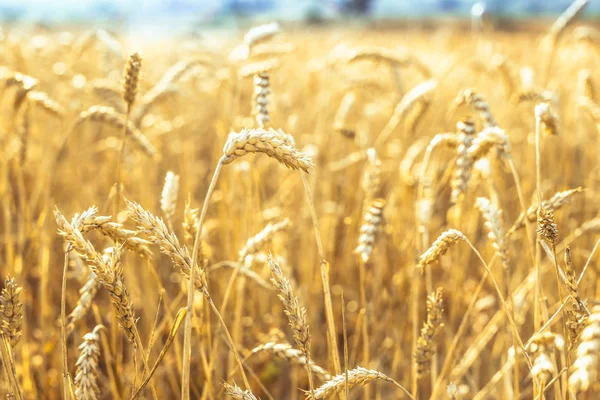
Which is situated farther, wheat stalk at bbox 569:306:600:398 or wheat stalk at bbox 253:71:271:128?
wheat stalk at bbox 253:71:271:128

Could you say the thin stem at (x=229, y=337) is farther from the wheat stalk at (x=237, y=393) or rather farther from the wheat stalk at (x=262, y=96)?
the wheat stalk at (x=262, y=96)

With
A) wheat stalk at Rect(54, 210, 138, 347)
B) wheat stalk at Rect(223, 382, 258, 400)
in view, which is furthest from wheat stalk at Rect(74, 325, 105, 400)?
wheat stalk at Rect(223, 382, 258, 400)

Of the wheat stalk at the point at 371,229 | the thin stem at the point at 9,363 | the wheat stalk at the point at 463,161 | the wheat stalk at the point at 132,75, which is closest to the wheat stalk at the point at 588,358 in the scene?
the wheat stalk at the point at 371,229

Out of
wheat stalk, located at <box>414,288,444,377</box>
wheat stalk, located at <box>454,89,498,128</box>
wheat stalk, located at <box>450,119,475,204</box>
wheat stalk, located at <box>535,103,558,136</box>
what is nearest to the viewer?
wheat stalk, located at <box>414,288,444,377</box>

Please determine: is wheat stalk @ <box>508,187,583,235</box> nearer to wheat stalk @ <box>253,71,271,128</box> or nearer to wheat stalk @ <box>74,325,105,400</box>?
wheat stalk @ <box>253,71,271,128</box>

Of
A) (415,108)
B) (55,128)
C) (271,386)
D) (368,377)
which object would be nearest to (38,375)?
(271,386)

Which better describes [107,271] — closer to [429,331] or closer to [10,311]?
[10,311]

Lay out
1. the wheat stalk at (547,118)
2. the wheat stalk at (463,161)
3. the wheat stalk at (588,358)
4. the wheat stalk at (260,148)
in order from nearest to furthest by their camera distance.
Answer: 1. the wheat stalk at (588,358)
2. the wheat stalk at (260,148)
3. the wheat stalk at (547,118)
4. the wheat stalk at (463,161)

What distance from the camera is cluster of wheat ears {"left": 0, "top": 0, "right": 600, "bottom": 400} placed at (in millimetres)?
887

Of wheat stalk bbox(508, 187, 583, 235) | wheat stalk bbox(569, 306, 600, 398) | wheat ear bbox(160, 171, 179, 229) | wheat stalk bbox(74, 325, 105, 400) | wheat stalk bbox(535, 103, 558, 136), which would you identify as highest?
wheat stalk bbox(535, 103, 558, 136)

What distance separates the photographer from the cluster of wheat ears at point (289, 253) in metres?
0.89

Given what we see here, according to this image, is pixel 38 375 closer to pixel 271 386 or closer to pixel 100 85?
pixel 271 386

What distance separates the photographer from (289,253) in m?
2.45

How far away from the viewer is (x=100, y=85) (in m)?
2.01
